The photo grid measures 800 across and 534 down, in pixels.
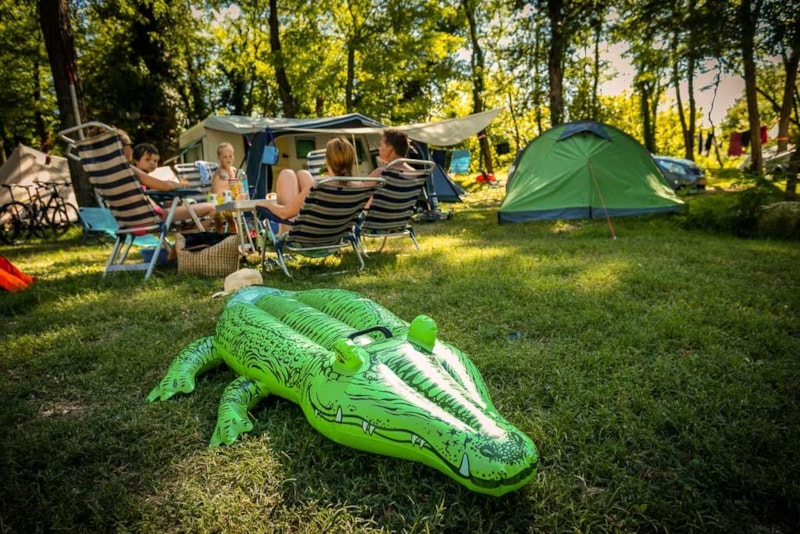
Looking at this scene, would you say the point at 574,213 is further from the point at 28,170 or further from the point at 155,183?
the point at 28,170

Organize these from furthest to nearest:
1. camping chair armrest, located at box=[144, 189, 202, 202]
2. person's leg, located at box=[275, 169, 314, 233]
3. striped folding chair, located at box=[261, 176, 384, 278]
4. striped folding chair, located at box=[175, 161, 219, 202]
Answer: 1. striped folding chair, located at box=[175, 161, 219, 202]
2. person's leg, located at box=[275, 169, 314, 233]
3. camping chair armrest, located at box=[144, 189, 202, 202]
4. striped folding chair, located at box=[261, 176, 384, 278]

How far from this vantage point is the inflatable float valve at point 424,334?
69.9 inches

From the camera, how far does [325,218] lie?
15.4 ft

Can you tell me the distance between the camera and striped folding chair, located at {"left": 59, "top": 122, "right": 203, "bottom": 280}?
4477 mm

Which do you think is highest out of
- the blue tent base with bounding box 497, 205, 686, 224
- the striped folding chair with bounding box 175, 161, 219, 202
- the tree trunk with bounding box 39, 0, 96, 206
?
the tree trunk with bounding box 39, 0, 96, 206

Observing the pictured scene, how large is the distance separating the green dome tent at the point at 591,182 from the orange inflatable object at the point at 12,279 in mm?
6943

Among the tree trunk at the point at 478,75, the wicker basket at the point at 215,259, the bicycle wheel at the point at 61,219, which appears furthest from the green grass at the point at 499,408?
the tree trunk at the point at 478,75

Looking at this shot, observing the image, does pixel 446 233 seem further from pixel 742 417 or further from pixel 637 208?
pixel 742 417

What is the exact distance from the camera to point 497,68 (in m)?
25.7

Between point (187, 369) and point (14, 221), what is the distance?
941 centimetres

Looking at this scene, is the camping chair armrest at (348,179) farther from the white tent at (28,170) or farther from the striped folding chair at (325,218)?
the white tent at (28,170)

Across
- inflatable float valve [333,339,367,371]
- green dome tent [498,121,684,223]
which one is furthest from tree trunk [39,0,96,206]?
inflatable float valve [333,339,367,371]

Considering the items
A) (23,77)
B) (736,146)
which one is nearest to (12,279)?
(23,77)

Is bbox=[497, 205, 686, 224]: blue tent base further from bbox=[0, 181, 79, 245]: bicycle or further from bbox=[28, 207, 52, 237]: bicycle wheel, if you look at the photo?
bbox=[28, 207, 52, 237]: bicycle wheel
